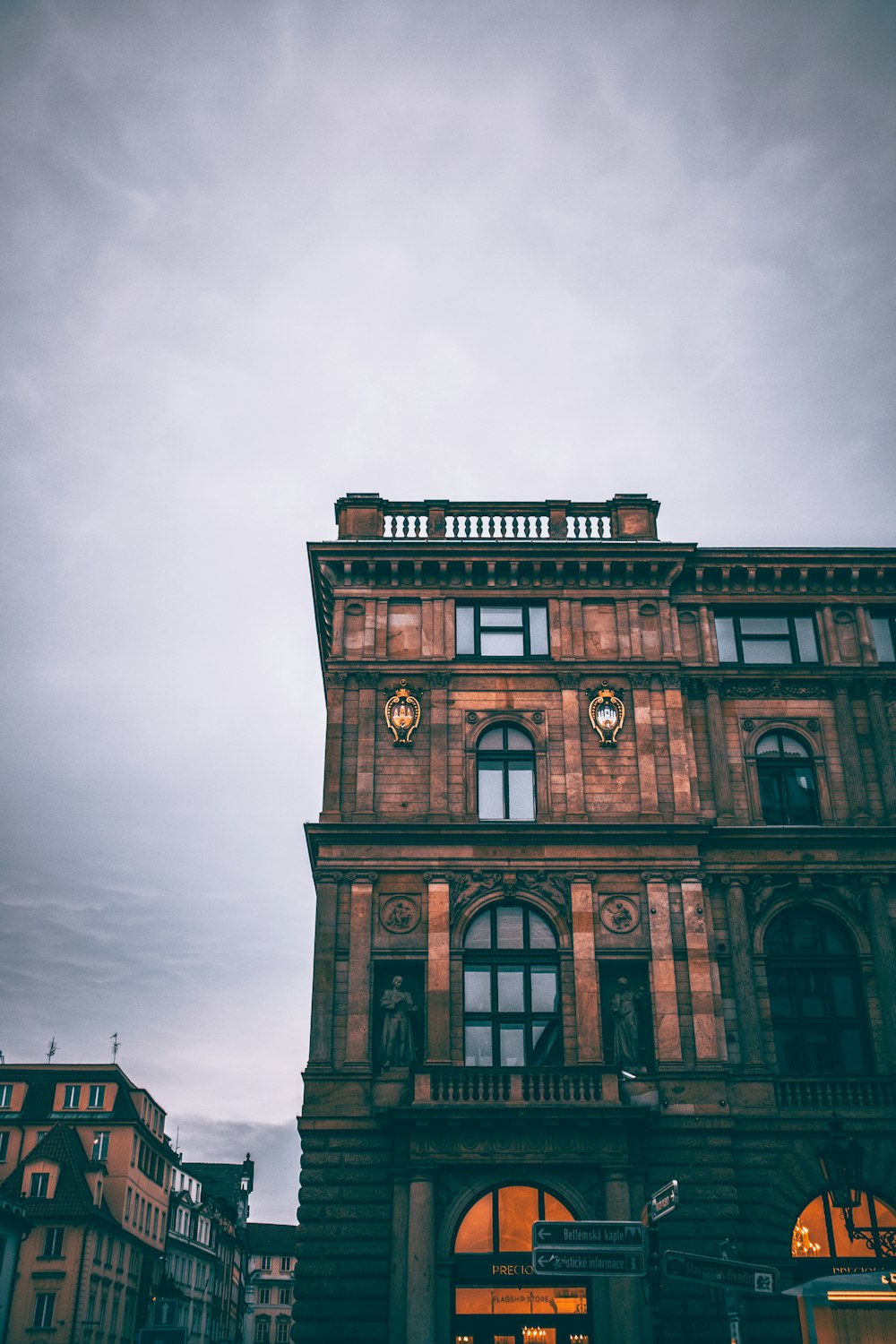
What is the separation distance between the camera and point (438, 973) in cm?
3291

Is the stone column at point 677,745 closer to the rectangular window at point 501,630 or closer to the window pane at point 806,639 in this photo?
the rectangular window at point 501,630

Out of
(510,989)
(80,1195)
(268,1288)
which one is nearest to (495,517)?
(510,989)

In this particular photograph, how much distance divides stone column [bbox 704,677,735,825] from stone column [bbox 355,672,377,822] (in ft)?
33.6

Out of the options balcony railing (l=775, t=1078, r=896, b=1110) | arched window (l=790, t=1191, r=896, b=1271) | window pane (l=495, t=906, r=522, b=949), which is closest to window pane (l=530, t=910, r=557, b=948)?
window pane (l=495, t=906, r=522, b=949)

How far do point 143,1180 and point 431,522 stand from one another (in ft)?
195

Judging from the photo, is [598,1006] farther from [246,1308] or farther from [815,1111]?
[246,1308]

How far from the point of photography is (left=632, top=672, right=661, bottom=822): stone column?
1391 inches

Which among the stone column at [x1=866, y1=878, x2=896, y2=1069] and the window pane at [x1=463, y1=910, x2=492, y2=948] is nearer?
the stone column at [x1=866, y1=878, x2=896, y2=1069]

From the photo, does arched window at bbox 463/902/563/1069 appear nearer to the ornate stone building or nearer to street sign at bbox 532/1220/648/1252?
the ornate stone building

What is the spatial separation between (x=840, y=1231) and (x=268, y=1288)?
13130 cm

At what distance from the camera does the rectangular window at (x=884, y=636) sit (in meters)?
38.8

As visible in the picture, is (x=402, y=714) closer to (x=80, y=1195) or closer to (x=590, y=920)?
(x=590, y=920)

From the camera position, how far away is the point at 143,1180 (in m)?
80.1

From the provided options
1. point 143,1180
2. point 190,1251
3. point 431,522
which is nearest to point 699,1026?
point 431,522
